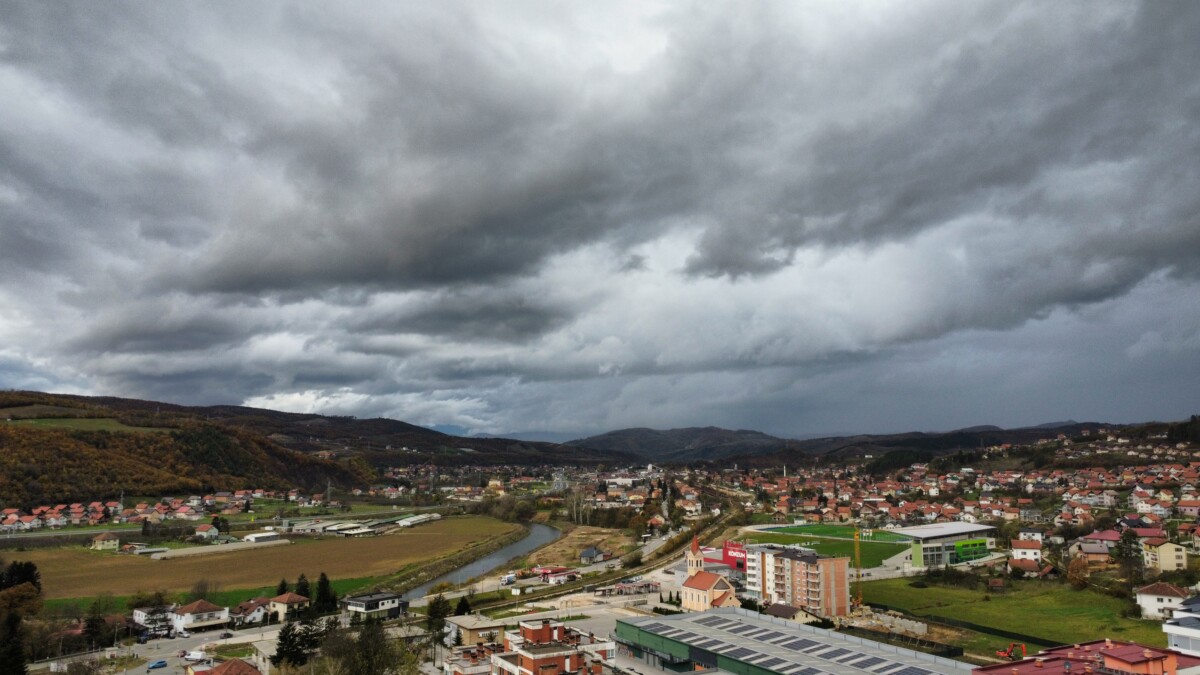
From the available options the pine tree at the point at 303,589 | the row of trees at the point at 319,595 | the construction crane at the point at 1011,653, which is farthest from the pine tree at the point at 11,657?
the construction crane at the point at 1011,653

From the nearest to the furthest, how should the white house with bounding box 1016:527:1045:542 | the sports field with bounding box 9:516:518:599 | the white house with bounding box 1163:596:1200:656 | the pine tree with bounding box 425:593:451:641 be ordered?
the white house with bounding box 1163:596:1200:656 → the pine tree with bounding box 425:593:451:641 → the sports field with bounding box 9:516:518:599 → the white house with bounding box 1016:527:1045:542

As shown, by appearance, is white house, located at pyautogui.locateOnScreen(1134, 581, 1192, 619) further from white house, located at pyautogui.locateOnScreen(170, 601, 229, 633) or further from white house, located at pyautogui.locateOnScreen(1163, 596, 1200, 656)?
white house, located at pyautogui.locateOnScreen(170, 601, 229, 633)

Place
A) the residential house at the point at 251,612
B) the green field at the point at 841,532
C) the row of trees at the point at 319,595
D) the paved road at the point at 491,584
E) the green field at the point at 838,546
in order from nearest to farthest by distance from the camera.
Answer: the residential house at the point at 251,612, the row of trees at the point at 319,595, the paved road at the point at 491,584, the green field at the point at 838,546, the green field at the point at 841,532

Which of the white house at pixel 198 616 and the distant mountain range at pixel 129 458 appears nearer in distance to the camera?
the white house at pixel 198 616

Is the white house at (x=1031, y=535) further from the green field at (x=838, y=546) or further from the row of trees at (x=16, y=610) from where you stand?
the row of trees at (x=16, y=610)

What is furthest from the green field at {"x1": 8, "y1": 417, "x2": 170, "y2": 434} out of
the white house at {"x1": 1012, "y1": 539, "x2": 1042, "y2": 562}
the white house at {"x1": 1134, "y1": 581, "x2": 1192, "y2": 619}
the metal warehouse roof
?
the white house at {"x1": 1134, "y1": 581, "x2": 1192, "y2": 619}

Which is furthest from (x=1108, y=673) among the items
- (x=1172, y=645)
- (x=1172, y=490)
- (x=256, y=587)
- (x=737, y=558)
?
(x=1172, y=490)
